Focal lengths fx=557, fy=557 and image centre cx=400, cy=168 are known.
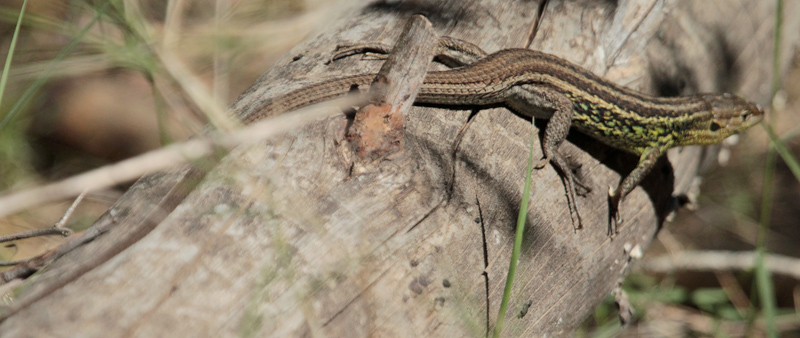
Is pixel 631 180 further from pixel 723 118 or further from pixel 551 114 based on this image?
pixel 723 118

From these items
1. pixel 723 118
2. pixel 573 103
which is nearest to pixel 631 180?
pixel 573 103

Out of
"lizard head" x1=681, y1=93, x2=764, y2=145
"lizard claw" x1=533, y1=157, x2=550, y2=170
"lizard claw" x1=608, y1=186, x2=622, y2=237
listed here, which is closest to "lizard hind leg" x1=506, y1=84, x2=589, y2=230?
"lizard claw" x1=533, y1=157, x2=550, y2=170

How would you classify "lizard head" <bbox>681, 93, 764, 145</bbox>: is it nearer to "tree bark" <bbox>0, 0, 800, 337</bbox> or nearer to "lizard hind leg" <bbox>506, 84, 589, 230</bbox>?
"tree bark" <bbox>0, 0, 800, 337</bbox>

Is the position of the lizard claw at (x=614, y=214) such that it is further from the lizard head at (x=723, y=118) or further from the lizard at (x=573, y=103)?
the lizard head at (x=723, y=118)

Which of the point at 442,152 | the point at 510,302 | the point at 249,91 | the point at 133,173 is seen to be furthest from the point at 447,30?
the point at 133,173

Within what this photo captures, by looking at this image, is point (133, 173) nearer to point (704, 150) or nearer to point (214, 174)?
point (214, 174)

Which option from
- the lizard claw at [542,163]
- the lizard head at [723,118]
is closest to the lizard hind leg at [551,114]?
the lizard claw at [542,163]
